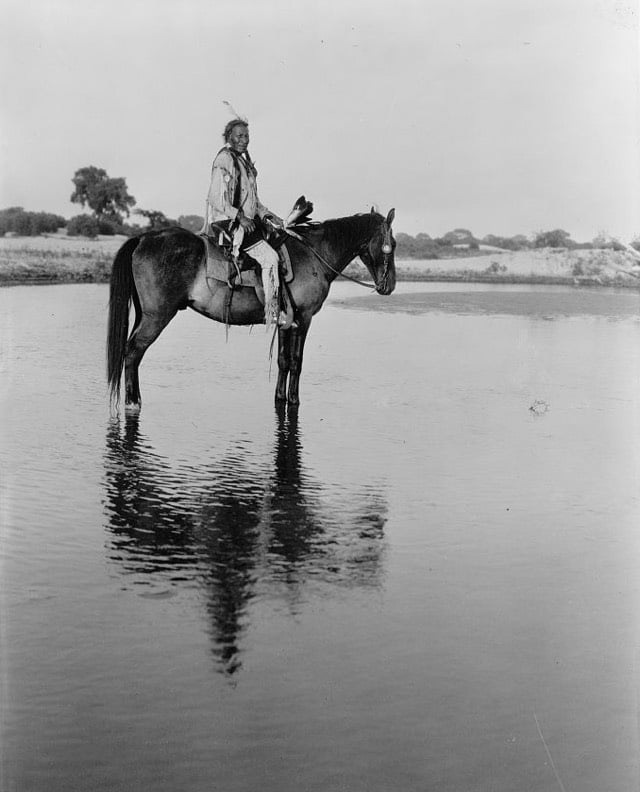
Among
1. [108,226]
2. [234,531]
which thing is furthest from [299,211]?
[108,226]

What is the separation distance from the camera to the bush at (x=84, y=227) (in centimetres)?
4034

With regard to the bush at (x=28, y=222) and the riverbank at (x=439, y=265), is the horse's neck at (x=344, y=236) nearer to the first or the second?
the riverbank at (x=439, y=265)

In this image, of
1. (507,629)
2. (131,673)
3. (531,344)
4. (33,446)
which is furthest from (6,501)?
(531,344)

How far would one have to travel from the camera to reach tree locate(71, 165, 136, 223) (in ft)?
129

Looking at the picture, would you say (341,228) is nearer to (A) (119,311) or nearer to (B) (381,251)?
(B) (381,251)

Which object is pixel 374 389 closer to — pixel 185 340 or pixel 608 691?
pixel 185 340

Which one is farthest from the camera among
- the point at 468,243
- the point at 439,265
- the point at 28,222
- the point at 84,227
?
the point at 468,243

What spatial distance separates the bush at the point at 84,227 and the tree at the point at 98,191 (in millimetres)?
435

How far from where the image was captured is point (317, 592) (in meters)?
5.77

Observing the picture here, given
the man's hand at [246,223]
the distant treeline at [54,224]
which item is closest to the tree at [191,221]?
the distant treeline at [54,224]

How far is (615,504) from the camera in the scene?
→ 821 cm

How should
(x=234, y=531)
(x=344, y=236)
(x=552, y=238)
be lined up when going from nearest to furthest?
(x=234, y=531)
(x=344, y=236)
(x=552, y=238)

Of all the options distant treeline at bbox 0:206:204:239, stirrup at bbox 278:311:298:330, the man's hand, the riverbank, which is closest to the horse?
stirrup at bbox 278:311:298:330

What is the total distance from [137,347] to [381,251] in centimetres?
285
